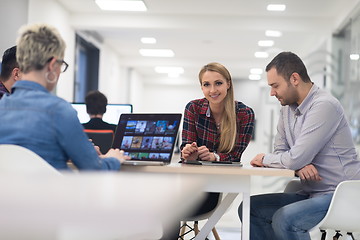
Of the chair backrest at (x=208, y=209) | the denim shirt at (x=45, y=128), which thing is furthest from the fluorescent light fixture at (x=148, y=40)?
the denim shirt at (x=45, y=128)

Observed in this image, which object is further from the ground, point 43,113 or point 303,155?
point 43,113

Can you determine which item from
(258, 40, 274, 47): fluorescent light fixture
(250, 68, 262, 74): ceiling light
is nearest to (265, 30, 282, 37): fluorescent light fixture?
(258, 40, 274, 47): fluorescent light fixture

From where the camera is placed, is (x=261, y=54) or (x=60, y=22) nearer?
(x=60, y=22)

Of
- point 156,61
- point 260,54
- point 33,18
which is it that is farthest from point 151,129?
point 156,61

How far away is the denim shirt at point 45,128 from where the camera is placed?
1622 mm

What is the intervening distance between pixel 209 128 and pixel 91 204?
243 cm

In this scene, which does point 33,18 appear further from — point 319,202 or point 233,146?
point 319,202

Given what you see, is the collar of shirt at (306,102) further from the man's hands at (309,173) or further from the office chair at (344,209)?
the office chair at (344,209)

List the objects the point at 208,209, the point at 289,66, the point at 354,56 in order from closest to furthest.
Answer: the point at 289,66
the point at 208,209
the point at 354,56

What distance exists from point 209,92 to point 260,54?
9.22 m

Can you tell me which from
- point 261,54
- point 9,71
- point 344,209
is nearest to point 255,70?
point 261,54

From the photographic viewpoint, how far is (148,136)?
2244 millimetres

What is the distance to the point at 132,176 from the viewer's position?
642 mm

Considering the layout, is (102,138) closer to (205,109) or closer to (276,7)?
(205,109)
